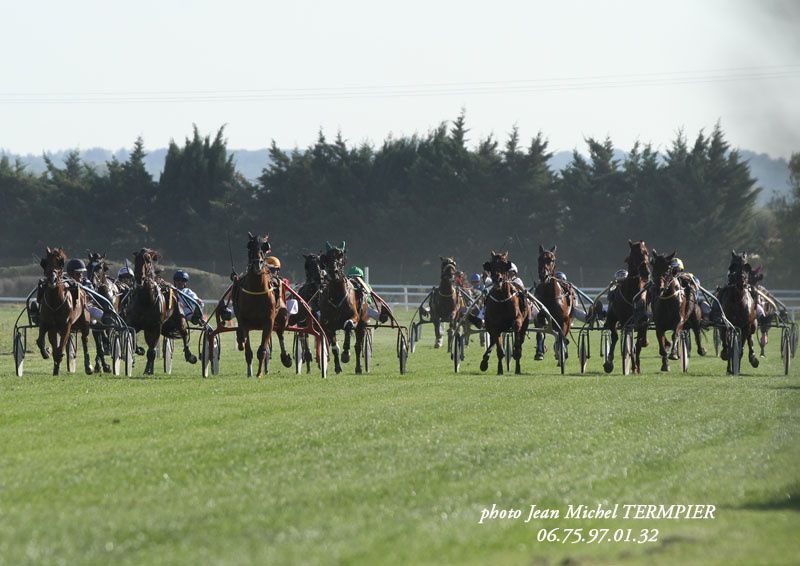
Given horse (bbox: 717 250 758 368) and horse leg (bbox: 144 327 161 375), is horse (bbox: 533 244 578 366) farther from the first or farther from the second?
horse leg (bbox: 144 327 161 375)

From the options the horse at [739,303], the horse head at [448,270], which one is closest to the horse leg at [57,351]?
the horse at [739,303]

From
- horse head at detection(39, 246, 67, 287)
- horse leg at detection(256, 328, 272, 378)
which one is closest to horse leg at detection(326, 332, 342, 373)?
horse leg at detection(256, 328, 272, 378)

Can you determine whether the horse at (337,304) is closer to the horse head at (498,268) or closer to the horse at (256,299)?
the horse at (256,299)

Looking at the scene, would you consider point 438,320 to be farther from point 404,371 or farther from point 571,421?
point 571,421

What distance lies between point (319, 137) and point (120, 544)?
208 feet

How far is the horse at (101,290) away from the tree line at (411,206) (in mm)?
37086

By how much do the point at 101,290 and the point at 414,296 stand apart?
3193 cm

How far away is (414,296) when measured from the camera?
5528 centimetres

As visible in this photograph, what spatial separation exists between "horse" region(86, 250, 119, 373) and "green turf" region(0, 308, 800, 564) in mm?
4432

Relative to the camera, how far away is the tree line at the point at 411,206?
200 feet

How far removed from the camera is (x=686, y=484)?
9320 mm

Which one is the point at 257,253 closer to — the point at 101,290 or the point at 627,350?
the point at 101,290

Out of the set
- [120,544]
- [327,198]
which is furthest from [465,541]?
[327,198]

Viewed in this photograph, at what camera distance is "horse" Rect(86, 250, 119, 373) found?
22.6 metres
